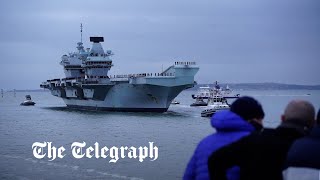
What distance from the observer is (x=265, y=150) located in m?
4.28

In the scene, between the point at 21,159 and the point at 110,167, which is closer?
the point at 110,167

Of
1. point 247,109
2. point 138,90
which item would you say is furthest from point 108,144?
point 247,109

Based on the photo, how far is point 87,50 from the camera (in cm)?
8519

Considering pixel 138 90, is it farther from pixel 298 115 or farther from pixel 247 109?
pixel 298 115

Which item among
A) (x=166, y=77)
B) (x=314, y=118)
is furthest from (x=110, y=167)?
(x=166, y=77)

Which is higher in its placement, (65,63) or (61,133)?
(65,63)

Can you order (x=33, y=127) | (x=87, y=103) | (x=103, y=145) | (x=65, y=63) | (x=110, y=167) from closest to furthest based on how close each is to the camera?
1. (x=110, y=167)
2. (x=103, y=145)
3. (x=33, y=127)
4. (x=87, y=103)
5. (x=65, y=63)

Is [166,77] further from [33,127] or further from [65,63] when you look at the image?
[65,63]

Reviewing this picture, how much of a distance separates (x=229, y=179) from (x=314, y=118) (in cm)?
97

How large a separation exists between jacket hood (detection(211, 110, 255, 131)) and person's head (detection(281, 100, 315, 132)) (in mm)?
323

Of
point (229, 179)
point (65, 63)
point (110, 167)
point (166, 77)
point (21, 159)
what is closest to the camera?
point (229, 179)

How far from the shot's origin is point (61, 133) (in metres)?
42.8

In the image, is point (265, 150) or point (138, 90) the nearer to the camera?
point (265, 150)

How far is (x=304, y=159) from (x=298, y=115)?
451 millimetres
